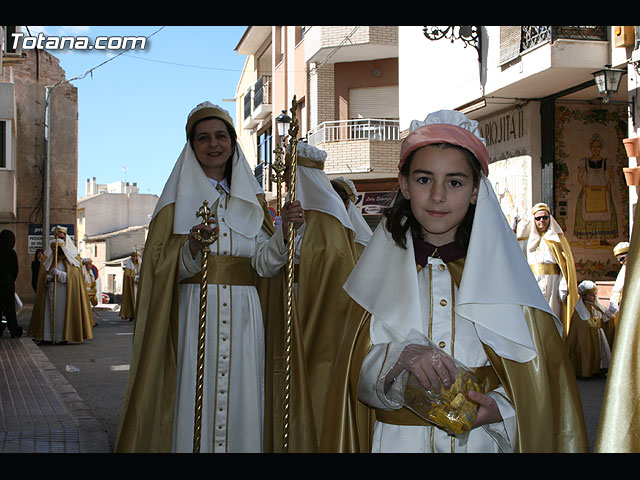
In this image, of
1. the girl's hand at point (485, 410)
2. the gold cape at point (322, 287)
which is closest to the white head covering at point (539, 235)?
the gold cape at point (322, 287)

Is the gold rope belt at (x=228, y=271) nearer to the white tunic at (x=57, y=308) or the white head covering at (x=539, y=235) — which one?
the white head covering at (x=539, y=235)

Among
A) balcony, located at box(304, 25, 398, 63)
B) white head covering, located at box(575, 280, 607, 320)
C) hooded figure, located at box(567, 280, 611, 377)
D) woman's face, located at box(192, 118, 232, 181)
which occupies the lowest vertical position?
hooded figure, located at box(567, 280, 611, 377)

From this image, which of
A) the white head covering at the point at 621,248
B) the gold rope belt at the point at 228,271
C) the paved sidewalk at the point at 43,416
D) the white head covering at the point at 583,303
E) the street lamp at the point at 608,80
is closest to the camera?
the gold rope belt at the point at 228,271

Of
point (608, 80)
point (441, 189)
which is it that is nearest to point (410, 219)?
point (441, 189)

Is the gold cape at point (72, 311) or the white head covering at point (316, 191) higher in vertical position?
the white head covering at point (316, 191)

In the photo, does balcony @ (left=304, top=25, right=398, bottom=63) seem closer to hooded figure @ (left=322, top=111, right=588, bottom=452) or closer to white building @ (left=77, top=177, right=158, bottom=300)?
hooded figure @ (left=322, top=111, right=588, bottom=452)

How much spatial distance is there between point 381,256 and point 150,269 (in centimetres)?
232

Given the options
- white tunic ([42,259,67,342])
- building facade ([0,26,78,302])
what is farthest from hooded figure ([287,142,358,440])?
building facade ([0,26,78,302])

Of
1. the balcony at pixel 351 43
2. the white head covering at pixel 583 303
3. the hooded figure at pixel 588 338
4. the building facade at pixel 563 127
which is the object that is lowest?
the hooded figure at pixel 588 338

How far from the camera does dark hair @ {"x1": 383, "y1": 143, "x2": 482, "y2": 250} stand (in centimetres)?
285

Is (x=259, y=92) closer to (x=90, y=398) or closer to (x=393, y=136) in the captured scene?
(x=393, y=136)

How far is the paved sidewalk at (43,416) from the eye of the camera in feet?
20.1

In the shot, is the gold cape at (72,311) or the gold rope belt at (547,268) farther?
the gold cape at (72,311)

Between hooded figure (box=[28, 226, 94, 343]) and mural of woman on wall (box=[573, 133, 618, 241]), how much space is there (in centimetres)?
991
